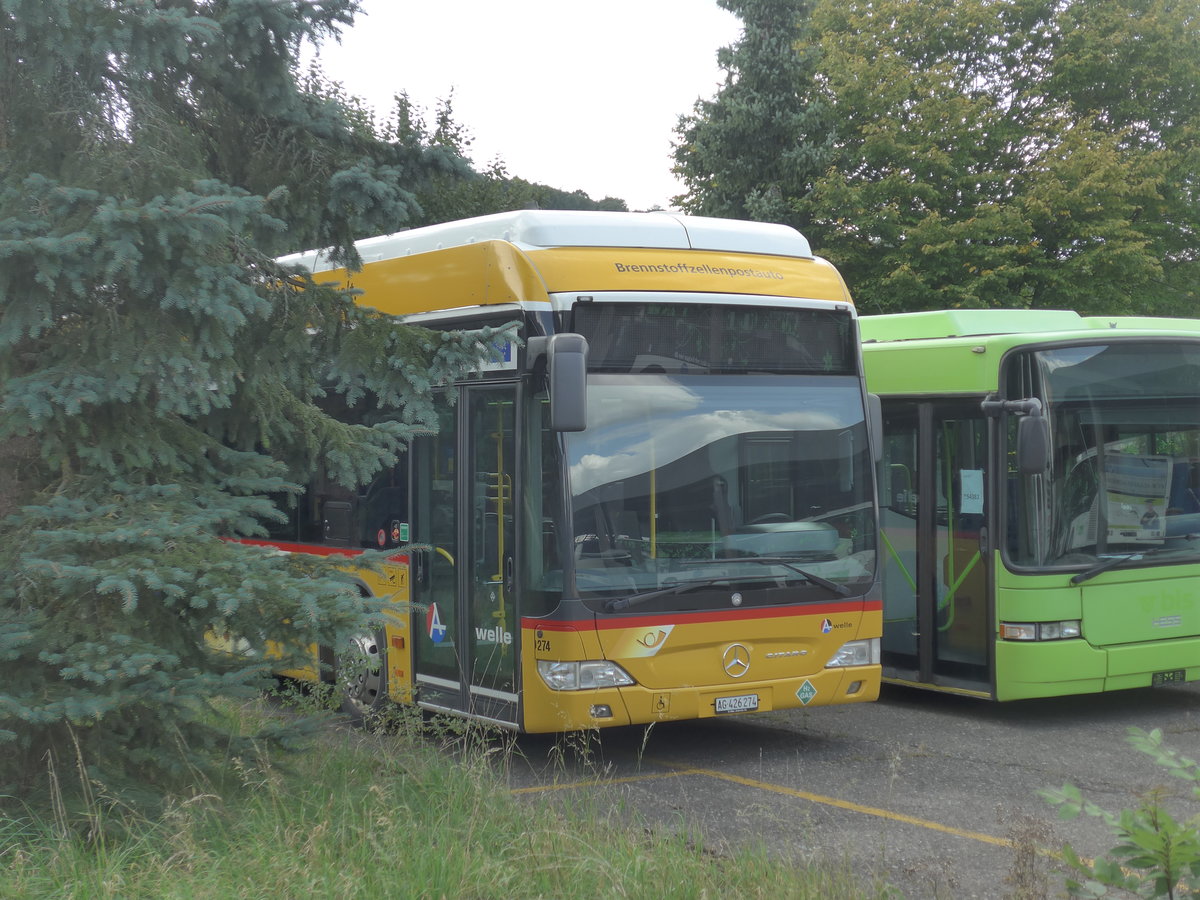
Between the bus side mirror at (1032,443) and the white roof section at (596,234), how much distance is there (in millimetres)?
1875

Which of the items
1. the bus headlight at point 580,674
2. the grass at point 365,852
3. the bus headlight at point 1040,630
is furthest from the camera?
the bus headlight at point 1040,630

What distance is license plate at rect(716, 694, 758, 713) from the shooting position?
330 inches

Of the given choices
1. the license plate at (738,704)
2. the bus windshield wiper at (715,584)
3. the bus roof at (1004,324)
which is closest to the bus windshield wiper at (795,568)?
the bus windshield wiper at (715,584)

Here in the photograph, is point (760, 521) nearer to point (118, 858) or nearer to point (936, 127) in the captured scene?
point (118, 858)

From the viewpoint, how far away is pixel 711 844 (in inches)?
239

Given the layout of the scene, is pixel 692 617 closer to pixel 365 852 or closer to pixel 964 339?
pixel 365 852

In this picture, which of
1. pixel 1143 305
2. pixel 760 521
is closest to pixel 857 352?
pixel 760 521

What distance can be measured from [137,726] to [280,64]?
3.17 meters

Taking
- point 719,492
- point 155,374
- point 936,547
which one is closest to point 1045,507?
point 936,547

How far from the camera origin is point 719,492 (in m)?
8.34

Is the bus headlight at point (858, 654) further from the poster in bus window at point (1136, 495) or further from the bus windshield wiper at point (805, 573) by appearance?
the poster in bus window at point (1136, 495)

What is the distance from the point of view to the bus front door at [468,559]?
8438 mm

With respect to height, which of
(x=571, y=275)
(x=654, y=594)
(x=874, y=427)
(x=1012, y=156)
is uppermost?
(x=1012, y=156)

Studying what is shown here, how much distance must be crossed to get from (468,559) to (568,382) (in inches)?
64.5
